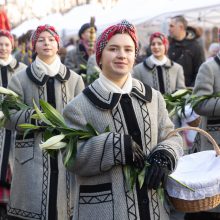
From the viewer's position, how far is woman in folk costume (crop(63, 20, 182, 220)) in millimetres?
3473

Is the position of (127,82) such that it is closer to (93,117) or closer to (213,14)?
(93,117)

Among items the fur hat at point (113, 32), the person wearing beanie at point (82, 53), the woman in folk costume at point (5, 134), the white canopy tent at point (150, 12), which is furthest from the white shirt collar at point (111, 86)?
the white canopy tent at point (150, 12)

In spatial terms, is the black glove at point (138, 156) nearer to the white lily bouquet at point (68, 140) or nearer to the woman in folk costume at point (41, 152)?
the white lily bouquet at point (68, 140)

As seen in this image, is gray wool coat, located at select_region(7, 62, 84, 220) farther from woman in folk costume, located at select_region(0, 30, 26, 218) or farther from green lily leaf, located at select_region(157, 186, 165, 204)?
green lily leaf, located at select_region(157, 186, 165, 204)

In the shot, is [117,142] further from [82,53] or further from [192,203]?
[82,53]

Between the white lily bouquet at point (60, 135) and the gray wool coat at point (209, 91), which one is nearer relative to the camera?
the white lily bouquet at point (60, 135)

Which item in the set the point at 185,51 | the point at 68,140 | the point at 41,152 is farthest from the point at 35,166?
the point at 185,51

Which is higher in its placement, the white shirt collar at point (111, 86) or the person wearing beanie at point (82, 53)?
the person wearing beanie at point (82, 53)

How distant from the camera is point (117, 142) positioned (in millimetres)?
3447

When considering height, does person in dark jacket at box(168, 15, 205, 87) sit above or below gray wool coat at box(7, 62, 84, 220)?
above

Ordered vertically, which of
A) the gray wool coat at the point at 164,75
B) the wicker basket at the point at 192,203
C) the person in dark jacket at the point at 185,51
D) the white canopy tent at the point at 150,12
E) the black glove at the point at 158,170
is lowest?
the wicker basket at the point at 192,203

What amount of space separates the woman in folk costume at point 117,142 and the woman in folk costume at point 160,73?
4220 millimetres

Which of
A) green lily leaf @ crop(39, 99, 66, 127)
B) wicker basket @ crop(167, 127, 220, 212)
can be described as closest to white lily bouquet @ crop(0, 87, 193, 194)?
green lily leaf @ crop(39, 99, 66, 127)

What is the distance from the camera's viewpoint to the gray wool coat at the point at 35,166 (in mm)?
5371
